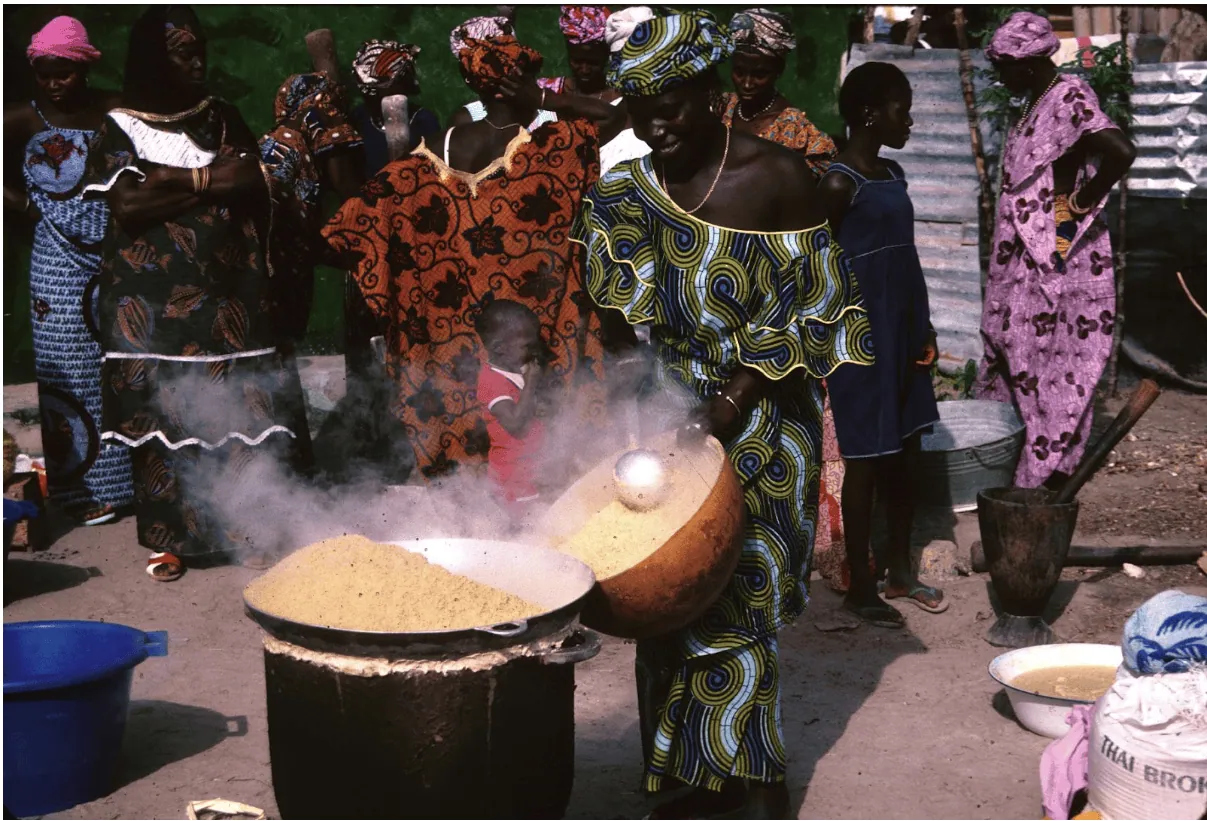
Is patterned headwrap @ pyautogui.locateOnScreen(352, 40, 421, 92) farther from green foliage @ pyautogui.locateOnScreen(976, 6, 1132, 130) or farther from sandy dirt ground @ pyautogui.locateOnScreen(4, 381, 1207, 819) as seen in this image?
green foliage @ pyautogui.locateOnScreen(976, 6, 1132, 130)

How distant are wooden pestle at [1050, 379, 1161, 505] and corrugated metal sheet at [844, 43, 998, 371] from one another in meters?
3.78

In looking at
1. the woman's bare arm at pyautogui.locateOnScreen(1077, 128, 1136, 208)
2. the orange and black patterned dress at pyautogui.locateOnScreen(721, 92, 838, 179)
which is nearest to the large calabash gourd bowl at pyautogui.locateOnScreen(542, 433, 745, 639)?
the orange and black patterned dress at pyautogui.locateOnScreen(721, 92, 838, 179)

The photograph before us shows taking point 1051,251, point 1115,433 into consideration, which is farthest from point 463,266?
point 1051,251

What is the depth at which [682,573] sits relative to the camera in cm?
332

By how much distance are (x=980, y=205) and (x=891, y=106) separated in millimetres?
4204

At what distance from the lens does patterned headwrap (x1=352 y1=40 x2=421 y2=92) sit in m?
7.25

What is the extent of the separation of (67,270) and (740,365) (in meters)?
4.51

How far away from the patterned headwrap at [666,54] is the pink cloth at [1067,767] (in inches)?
81.2

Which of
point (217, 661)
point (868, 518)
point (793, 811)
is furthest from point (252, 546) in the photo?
point (793, 811)

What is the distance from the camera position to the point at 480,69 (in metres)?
5.72

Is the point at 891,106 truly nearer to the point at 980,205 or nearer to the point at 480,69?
the point at 480,69

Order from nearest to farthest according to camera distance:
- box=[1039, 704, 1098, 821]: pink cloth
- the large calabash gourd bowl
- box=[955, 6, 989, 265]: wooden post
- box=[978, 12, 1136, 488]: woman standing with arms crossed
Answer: the large calabash gourd bowl
box=[1039, 704, 1098, 821]: pink cloth
box=[978, 12, 1136, 488]: woman standing with arms crossed
box=[955, 6, 989, 265]: wooden post

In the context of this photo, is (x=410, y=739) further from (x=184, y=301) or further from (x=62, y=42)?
(x=62, y=42)

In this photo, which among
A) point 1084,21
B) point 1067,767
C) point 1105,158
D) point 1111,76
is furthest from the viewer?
point 1084,21
